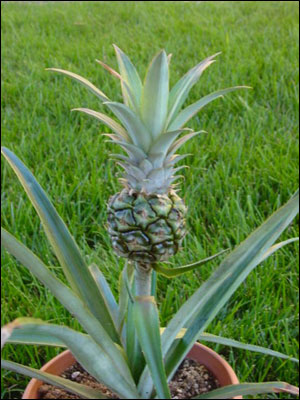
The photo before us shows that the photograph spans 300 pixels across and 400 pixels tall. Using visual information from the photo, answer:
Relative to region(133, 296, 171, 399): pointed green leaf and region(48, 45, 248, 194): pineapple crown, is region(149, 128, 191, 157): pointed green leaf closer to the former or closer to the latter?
region(48, 45, 248, 194): pineapple crown

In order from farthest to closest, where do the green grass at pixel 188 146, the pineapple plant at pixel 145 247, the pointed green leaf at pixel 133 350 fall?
the green grass at pixel 188 146 < the pointed green leaf at pixel 133 350 < the pineapple plant at pixel 145 247

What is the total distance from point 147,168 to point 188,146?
43.6 inches

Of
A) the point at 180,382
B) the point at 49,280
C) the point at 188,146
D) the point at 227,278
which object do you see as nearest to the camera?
the point at 49,280

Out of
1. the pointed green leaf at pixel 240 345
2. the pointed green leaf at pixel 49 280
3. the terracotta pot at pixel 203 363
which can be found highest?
the pointed green leaf at pixel 49 280

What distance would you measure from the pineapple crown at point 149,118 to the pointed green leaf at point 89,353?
202 millimetres

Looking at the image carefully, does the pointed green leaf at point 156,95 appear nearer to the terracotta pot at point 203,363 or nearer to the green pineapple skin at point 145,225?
the green pineapple skin at point 145,225

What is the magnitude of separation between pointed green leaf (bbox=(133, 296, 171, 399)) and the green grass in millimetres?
A: 421

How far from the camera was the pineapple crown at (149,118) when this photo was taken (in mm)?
659

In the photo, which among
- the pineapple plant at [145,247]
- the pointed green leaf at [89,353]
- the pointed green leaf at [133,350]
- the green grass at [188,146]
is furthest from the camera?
the green grass at [188,146]

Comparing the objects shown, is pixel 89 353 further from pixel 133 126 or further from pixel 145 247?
pixel 133 126

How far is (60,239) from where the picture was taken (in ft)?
2.40

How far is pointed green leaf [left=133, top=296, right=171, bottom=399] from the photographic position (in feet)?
2.11

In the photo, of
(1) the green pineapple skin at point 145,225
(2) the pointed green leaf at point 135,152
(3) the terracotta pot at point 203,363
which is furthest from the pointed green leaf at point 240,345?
(2) the pointed green leaf at point 135,152

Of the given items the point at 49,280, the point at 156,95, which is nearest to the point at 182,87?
the point at 156,95
